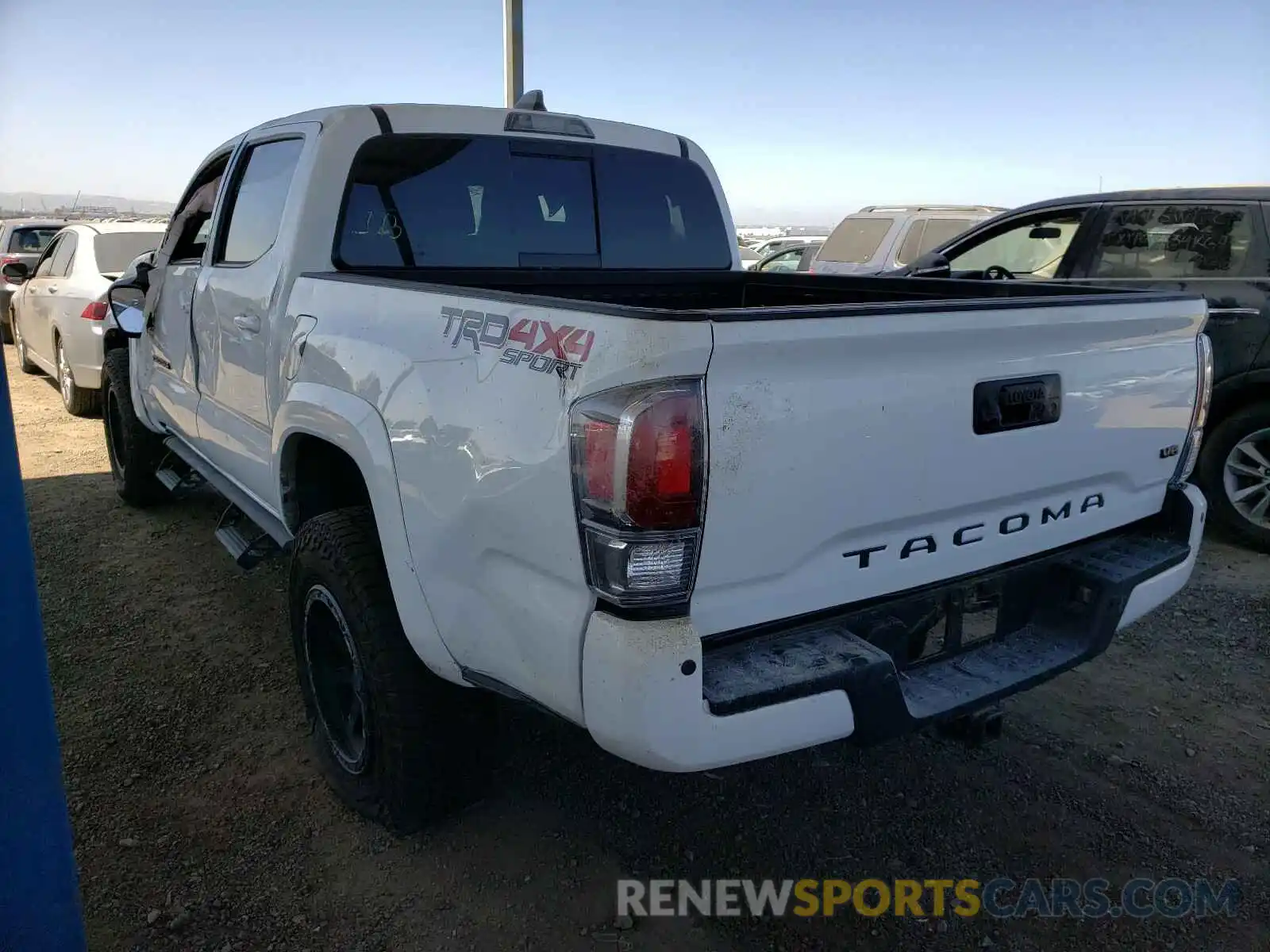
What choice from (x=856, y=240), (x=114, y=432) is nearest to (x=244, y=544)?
(x=114, y=432)

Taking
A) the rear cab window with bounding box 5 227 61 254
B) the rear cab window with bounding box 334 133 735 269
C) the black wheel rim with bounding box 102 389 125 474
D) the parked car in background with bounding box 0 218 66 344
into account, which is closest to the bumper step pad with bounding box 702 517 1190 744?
Answer: the rear cab window with bounding box 334 133 735 269

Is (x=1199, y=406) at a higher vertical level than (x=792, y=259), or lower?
lower

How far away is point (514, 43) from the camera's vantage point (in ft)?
29.6

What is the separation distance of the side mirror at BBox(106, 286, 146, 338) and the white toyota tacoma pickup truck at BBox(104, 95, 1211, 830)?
1.29 metres

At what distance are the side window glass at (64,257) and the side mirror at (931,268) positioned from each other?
23.4 ft

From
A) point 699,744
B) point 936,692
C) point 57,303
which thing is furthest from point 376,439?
point 57,303

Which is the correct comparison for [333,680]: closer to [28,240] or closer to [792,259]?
[28,240]

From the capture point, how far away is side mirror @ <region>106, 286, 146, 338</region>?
14.9 ft

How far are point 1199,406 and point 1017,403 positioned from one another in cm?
86

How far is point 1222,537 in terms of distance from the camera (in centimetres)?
533

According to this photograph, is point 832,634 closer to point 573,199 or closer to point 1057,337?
point 1057,337

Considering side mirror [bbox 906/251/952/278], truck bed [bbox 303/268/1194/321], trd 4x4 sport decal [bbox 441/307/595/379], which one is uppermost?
side mirror [bbox 906/251/952/278]

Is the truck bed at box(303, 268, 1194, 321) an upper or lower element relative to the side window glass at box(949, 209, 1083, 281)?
lower

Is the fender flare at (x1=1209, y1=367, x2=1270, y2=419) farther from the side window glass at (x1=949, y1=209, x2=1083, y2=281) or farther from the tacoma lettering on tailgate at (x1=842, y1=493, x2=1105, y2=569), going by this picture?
the tacoma lettering on tailgate at (x1=842, y1=493, x2=1105, y2=569)
